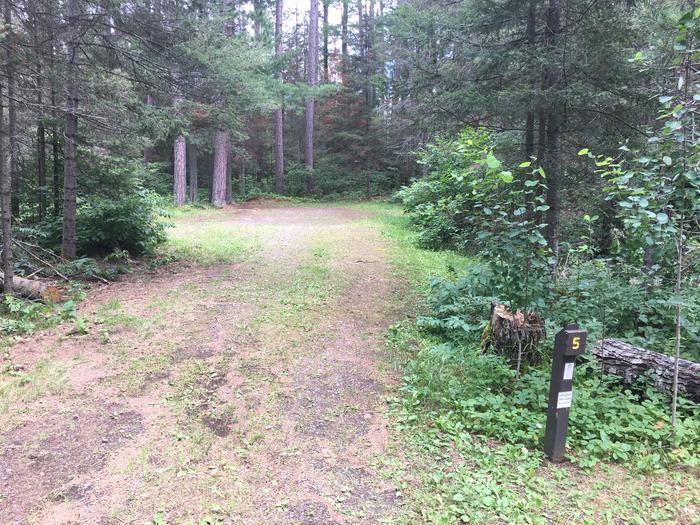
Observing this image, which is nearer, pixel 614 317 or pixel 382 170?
pixel 614 317

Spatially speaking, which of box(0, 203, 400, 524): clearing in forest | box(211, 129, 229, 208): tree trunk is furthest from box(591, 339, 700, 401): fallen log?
box(211, 129, 229, 208): tree trunk

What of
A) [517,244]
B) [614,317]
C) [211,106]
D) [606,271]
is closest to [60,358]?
[517,244]

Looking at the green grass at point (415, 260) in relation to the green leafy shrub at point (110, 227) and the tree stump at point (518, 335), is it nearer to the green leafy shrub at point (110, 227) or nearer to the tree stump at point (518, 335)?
the tree stump at point (518, 335)

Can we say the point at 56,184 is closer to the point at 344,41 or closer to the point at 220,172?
the point at 220,172

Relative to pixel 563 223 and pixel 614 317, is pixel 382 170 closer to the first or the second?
pixel 563 223

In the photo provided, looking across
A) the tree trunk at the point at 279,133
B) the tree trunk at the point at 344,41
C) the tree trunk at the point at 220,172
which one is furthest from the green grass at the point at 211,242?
the tree trunk at the point at 344,41

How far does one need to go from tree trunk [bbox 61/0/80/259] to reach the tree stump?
23.1 ft

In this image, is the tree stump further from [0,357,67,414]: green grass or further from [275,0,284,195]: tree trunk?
[275,0,284,195]: tree trunk

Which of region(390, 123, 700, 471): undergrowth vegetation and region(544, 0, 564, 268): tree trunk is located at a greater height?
region(544, 0, 564, 268): tree trunk

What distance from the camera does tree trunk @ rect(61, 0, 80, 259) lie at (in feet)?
24.1

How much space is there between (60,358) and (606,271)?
6429 mm

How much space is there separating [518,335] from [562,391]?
131 centimetres

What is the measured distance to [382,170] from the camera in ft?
102

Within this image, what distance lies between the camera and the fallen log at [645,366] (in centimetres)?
401
